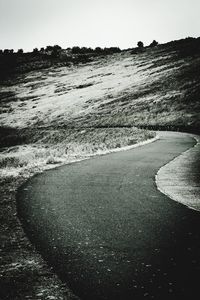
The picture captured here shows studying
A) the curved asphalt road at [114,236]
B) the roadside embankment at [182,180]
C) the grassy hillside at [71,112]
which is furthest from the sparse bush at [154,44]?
the curved asphalt road at [114,236]

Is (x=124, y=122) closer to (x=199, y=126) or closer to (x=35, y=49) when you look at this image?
(x=199, y=126)

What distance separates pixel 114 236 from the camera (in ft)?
23.4

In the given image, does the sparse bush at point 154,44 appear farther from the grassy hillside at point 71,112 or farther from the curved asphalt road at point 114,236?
the curved asphalt road at point 114,236

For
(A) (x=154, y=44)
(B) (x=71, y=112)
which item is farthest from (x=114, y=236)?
(A) (x=154, y=44)

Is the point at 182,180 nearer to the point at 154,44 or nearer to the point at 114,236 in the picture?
the point at 114,236

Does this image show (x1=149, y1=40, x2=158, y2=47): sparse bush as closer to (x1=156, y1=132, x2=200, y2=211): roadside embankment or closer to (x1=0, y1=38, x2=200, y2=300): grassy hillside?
(x1=0, y1=38, x2=200, y2=300): grassy hillside

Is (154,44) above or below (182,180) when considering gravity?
above

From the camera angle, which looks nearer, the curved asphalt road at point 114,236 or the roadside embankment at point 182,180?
the curved asphalt road at point 114,236

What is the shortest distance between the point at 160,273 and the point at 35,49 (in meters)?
144

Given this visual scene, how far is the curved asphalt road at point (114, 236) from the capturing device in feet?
17.2

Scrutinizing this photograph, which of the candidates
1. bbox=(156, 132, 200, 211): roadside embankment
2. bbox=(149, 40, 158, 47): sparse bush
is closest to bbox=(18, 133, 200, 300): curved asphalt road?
bbox=(156, 132, 200, 211): roadside embankment

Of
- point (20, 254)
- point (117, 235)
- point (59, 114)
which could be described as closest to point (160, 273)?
point (117, 235)

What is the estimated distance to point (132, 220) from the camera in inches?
318

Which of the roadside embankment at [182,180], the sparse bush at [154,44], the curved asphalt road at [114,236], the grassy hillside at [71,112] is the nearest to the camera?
the curved asphalt road at [114,236]
